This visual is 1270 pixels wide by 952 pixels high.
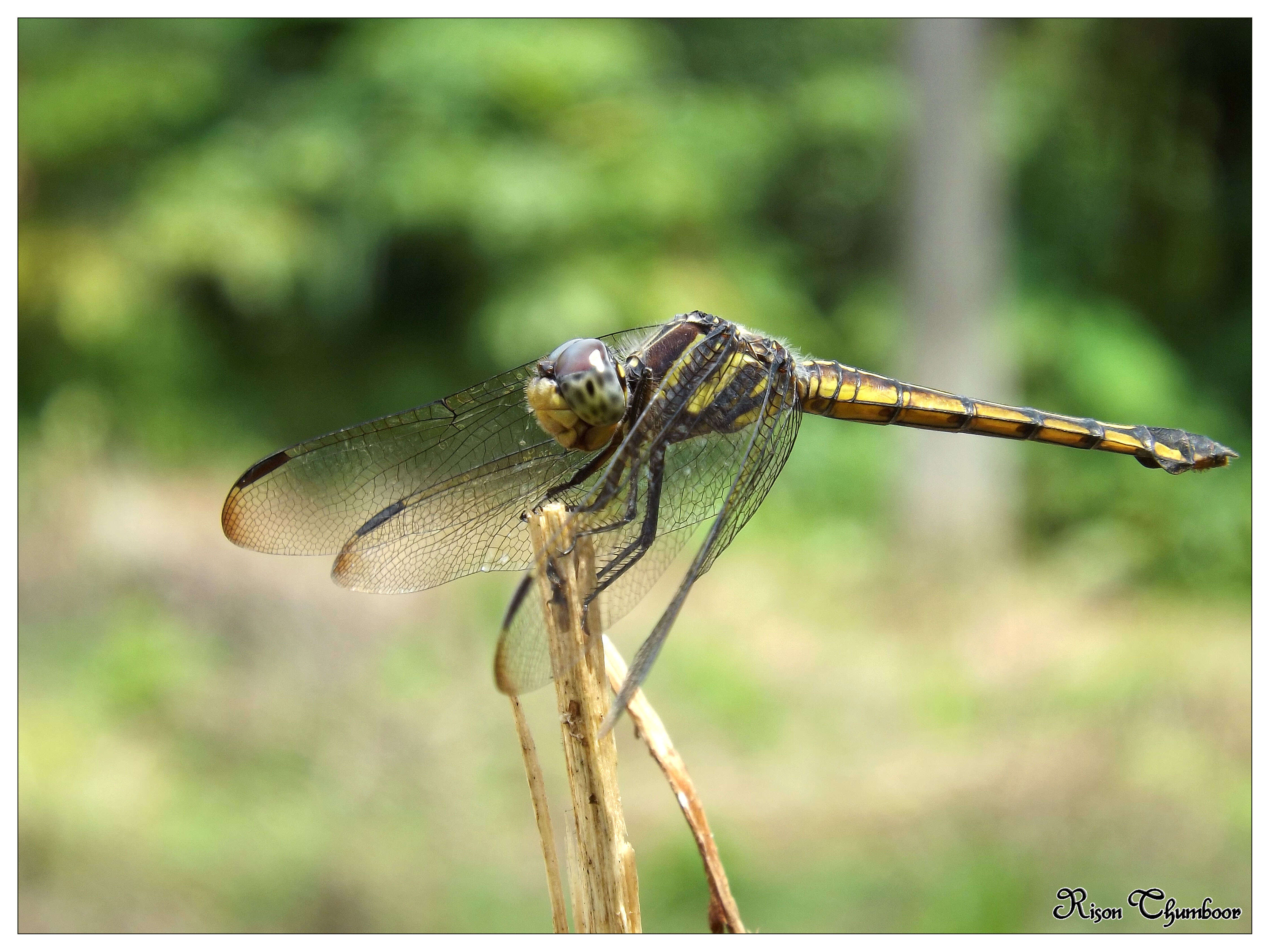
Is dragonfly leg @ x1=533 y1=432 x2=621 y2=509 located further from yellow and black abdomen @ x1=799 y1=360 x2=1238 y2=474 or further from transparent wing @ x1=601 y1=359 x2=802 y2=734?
yellow and black abdomen @ x1=799 y1=360 x2=1238 y2=474

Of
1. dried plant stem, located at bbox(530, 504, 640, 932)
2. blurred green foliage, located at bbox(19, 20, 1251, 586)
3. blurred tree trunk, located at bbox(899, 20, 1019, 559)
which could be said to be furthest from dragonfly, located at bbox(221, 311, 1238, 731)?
blurred green foliage, located at bbox(19, 20, 1251, 586)

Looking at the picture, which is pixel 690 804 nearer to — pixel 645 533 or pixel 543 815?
pixel 543 815

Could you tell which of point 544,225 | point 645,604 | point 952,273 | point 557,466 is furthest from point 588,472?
point 544,225

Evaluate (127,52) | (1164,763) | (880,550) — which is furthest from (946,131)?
(127,52)

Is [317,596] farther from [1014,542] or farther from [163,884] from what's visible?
[1014,542]

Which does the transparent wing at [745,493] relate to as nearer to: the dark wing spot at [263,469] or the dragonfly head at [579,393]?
the dragonfly head at [579,393]

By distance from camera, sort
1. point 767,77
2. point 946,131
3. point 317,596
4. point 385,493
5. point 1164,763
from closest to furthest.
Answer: point 385,493 → point 1164,763 → point 317,596 → point 946,131 → point 767,77

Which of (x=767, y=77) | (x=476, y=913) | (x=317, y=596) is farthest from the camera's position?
(x=767, y=77)
